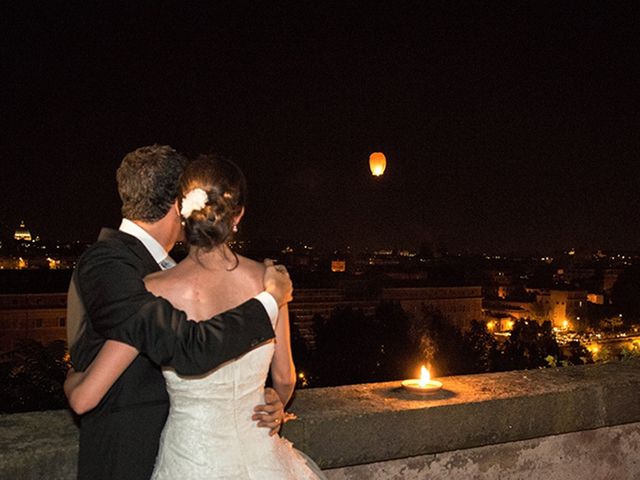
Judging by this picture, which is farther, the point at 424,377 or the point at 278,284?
the point at 424,377

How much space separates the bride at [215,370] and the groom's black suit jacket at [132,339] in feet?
0.21

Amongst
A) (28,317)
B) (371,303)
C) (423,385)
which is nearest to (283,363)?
(423,385)

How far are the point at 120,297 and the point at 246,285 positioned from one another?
0.35 meters

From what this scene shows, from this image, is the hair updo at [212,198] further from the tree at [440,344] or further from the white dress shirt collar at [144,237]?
the tree at [440,344]

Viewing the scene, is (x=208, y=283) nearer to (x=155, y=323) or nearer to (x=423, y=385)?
(x=155, y=323)

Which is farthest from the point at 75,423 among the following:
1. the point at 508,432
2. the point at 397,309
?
the point at 397,309

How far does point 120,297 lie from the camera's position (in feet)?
5.24

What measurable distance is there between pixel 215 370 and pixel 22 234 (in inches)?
5646

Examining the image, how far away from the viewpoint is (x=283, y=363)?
1998mm

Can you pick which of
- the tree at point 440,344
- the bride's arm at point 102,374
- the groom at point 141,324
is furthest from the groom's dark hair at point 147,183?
the tree at point 440,344

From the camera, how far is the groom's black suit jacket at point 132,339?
1.59 meters

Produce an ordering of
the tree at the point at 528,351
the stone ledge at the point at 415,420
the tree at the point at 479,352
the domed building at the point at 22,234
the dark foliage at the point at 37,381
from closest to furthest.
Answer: the stone ledge at the point at 415,420
the dark foliage at the point at 37,381
the tree at the point at 528,351
the tree at the point at 479,352
the domed building at the point at 22,234

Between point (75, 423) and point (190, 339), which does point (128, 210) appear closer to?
point (190, 339)

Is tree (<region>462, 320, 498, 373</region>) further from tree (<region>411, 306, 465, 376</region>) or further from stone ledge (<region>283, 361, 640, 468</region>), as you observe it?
stone ledge (<region>283, 361, 640, 468</region>)
